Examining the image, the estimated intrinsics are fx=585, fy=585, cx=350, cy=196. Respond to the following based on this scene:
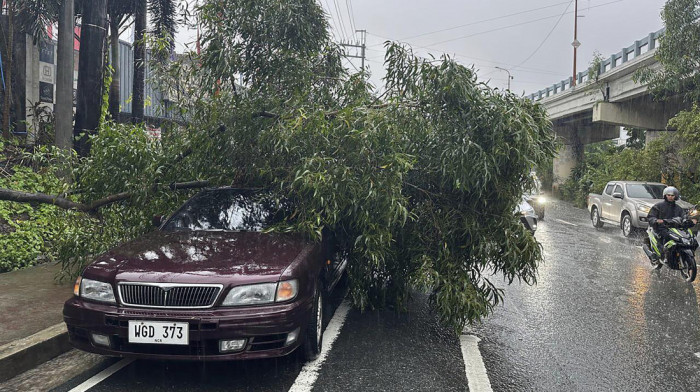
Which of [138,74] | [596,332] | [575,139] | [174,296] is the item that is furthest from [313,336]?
[575,139]

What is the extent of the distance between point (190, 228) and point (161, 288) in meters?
1.50

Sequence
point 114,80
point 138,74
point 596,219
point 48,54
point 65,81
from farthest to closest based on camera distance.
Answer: point 48,54 → point 596,219 → point 138,74 → point 114,80 → point 65,81

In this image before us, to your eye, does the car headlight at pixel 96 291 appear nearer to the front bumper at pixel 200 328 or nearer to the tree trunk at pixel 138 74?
the front bumper at pixel 200 328

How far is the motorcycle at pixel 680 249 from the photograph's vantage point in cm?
879

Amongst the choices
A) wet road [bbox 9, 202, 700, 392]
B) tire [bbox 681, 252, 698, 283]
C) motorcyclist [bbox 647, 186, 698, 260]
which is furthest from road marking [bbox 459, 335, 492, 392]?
motorcyclist [bbox 647, 186, 698, 260]

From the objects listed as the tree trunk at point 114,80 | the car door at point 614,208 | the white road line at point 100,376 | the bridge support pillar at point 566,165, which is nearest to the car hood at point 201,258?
the white road line at point 100,376

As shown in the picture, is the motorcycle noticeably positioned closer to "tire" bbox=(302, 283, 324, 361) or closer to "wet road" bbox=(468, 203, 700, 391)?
"wet road" bbox=(468, 203, 700, 391)

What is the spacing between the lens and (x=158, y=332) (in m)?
3.78

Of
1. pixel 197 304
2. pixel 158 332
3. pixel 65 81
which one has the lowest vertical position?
pixel 158 332

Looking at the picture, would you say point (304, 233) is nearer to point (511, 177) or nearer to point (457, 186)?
point (457, 186)

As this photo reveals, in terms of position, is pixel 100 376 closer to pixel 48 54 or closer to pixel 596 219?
pixel 596 219

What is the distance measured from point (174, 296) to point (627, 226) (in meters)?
14.7

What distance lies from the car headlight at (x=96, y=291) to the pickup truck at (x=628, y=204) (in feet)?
44.2

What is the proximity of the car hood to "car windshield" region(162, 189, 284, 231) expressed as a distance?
23 cm
